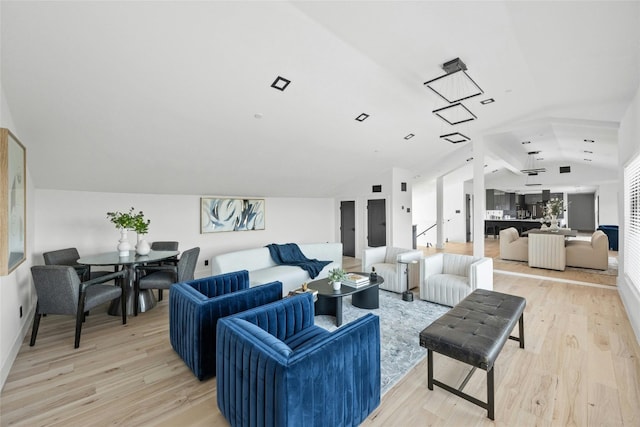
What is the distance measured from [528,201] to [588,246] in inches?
389

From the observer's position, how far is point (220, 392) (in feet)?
6.26

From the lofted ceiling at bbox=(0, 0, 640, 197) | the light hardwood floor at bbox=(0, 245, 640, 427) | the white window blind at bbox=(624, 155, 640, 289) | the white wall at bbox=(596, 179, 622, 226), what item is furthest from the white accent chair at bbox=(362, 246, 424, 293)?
the white wall at bbox=(596, 179, 622, 226)

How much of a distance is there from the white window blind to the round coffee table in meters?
3.11

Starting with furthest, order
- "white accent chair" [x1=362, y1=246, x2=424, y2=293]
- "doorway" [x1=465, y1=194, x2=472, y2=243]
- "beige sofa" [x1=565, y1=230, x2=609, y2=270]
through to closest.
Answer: "doorway" [x1=465, y1=194, x2=472, y2=243], "beige sofa" [x1=565, y1=230, x2=609, y2=270], "white accent chair" [x1=362, y1=246, x2=424, y2=293]

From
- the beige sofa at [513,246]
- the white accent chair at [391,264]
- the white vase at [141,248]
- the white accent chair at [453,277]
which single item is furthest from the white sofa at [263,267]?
the beige sofa at [513,246]

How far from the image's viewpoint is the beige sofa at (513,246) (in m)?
7.07

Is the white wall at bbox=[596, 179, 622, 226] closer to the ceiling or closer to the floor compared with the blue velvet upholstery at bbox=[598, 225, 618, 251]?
closer to the ceiling

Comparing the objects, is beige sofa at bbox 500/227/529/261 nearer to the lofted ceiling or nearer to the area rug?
the lofted ceiling

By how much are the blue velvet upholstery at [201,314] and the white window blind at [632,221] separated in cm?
439

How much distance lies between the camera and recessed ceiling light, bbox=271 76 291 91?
3.28 m

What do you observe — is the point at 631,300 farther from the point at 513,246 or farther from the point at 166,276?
the point at 166,276

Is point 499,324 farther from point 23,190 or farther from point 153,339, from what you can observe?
point 23,190

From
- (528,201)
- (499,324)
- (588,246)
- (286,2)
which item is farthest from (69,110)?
(528,201)

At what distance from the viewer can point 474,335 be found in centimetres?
211
